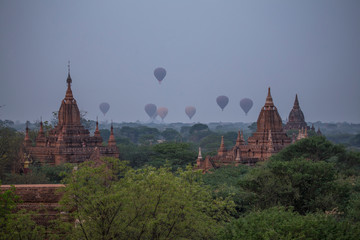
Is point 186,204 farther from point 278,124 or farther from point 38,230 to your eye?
point 278,124

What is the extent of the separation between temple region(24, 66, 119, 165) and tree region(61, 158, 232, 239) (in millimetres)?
25359

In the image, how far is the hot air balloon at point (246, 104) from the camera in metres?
185

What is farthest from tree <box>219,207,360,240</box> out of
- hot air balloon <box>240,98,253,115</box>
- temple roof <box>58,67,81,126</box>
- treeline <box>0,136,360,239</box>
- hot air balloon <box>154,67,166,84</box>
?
hot air balloon <box>240,98,253,115</box>

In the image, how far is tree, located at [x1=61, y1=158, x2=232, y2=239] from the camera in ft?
55.9

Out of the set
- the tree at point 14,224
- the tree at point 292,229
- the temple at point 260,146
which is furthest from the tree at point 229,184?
the tree at point 14,224

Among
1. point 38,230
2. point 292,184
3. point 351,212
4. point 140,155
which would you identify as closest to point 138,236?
point 38,230

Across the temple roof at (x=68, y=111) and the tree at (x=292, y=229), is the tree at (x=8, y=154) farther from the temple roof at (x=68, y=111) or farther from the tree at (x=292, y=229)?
the tree at (x=292, y=229)

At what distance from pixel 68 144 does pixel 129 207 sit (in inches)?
1169

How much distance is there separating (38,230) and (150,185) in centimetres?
414

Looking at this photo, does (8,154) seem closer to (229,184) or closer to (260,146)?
(229,184)

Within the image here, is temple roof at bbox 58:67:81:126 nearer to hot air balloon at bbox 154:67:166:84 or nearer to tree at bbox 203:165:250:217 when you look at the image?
tree at bbox 203:165:250:217

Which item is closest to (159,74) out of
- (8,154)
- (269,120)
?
(269,120)

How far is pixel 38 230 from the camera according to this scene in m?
17.8

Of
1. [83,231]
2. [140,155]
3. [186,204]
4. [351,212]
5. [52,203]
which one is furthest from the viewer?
[140,155]
